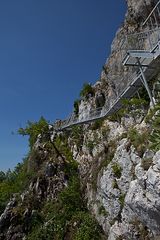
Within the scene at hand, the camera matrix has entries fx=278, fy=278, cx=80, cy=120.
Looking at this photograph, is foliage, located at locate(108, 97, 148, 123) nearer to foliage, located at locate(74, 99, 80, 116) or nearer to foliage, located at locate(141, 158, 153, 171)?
foliage, located at locate(141, 158, 153, 171)

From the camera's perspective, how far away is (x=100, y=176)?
24406 mm

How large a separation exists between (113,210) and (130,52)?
1201 centimetres

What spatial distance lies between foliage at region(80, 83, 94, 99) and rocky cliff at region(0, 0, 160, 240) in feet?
2.13

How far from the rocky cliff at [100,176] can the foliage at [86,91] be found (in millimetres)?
650

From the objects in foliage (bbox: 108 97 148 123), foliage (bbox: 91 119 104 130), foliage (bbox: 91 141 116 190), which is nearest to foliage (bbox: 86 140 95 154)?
foliage (bbox: 91 119 104 130)

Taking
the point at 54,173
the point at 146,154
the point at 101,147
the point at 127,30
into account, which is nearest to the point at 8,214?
the point at 54,173

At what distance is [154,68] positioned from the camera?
73.0 ft

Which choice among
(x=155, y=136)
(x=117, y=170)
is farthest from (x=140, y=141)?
(x=117, y=170)

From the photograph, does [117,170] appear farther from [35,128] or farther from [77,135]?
[35,128]

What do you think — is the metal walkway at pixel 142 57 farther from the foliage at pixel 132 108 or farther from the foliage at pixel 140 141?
the foliage at pixel 140 141

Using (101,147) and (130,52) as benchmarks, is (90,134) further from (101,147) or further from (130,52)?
(130,52)

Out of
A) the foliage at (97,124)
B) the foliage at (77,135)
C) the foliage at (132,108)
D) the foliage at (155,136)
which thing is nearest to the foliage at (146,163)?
the foliage at (155,136)

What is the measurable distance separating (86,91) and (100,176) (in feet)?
71.4

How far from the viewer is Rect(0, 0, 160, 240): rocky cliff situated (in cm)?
1658
